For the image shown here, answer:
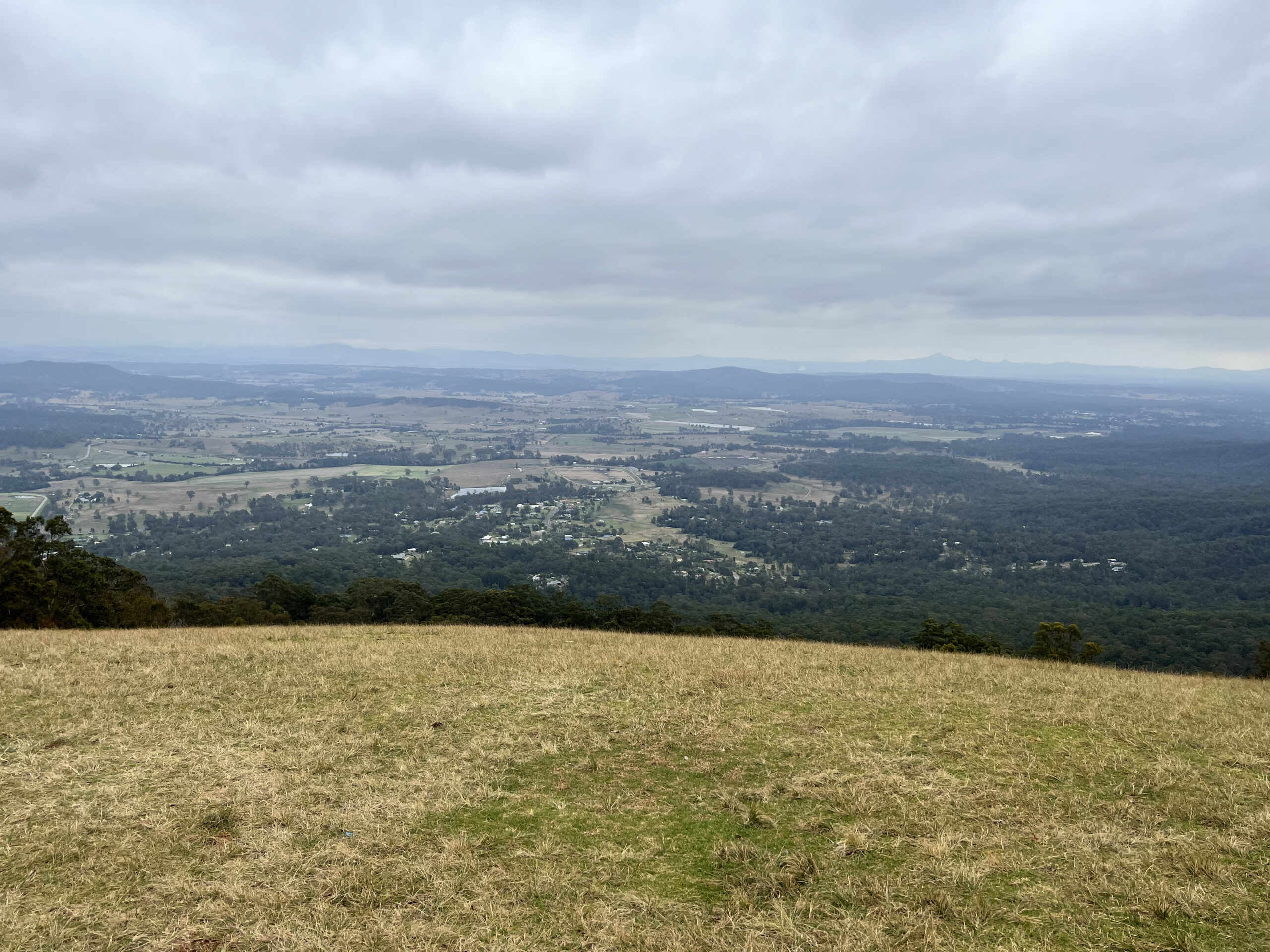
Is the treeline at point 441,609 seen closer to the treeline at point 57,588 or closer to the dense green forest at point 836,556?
the treeline at point 57,588

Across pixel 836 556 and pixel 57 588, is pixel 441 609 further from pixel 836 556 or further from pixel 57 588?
pixel 836 556

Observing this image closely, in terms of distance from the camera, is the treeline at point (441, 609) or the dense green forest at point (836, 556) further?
the dense green forest at point (836, 556)

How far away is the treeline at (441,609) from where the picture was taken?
28.3 meters

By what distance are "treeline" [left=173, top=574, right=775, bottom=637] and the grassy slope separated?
15.0 m

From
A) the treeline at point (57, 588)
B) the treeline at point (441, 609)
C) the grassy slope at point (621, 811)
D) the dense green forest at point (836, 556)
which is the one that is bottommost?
the dense green forest at point (836, 556)

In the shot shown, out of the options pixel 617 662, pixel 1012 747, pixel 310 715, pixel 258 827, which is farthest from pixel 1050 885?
pixel 310 715

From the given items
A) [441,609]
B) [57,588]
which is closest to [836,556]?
[441,609]

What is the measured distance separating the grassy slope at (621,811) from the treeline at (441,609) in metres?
15.0

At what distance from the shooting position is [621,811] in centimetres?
767

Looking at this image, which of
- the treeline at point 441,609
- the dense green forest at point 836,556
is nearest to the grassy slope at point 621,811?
the treeline at point 441,609

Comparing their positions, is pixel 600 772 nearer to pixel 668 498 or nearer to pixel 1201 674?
pixel 1201 674

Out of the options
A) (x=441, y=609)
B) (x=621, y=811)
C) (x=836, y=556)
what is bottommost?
(x=836, y=556)

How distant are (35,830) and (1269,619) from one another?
3418 inches

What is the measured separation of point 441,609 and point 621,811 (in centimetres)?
2580
